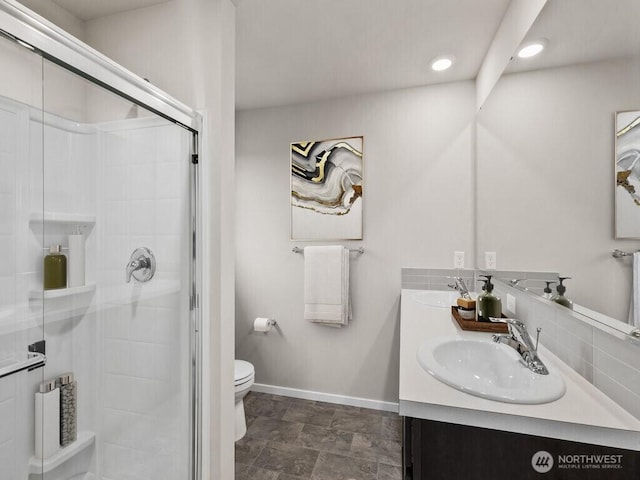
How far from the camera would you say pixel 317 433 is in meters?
2.04

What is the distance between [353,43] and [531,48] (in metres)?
0.95

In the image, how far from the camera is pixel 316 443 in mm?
1938

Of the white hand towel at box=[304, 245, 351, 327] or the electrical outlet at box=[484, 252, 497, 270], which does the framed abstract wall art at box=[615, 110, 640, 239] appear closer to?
the electrical outlet at box=[484, 252, 497, 270]

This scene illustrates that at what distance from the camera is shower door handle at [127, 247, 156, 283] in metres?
1.20

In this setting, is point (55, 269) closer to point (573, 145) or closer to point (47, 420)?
point (47, 420)

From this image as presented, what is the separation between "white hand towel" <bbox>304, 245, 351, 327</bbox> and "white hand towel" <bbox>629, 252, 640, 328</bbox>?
1667 mm

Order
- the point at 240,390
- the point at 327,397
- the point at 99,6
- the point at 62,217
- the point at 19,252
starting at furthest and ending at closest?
the point at 327,397
the point at 240,390
the point at 99,6
the point at 62,217
the point at 19,252

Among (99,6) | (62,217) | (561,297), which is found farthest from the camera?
(99,6)

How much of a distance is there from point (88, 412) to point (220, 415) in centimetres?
51

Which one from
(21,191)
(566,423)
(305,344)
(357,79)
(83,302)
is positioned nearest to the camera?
(566,423)

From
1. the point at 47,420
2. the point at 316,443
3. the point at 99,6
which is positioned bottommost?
the point at 316,443

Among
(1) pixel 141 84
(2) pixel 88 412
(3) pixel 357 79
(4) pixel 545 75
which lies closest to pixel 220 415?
(2) pixel 88 412

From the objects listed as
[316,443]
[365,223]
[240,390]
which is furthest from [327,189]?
[316,443]

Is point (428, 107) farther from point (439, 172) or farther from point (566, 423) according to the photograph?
point (566, 423)
